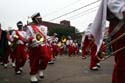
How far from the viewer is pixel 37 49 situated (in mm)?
11836

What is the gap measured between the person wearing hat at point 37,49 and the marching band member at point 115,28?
17.9ft

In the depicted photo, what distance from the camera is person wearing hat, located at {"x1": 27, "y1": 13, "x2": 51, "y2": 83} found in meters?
11.7

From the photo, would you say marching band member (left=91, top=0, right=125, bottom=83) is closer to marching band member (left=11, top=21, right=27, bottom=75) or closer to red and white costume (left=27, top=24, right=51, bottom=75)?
red and white costume (left=27, top=24, right=51, bottom=75)

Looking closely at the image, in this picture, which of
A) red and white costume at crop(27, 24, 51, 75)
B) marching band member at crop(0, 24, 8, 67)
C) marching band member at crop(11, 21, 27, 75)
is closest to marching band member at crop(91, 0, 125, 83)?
red and white costume at crop(27, 24, 51, 75)

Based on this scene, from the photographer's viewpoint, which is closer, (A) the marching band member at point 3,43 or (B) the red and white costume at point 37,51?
(B) the red and white costume at point 37,51

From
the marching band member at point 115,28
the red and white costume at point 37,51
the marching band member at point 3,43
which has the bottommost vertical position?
the marching band member at point 3,43

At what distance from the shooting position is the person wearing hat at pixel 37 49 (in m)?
11.7

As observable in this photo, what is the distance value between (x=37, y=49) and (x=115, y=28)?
5.89 m

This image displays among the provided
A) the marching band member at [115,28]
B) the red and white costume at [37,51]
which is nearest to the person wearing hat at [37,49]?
the red and white costume at [37,51]

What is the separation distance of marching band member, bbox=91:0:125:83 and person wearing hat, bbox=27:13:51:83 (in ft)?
17.9

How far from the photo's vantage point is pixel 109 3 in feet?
20.6

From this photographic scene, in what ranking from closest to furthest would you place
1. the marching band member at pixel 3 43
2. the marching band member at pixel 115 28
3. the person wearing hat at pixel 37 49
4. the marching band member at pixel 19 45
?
the marching band member at pixel 115 28 < the person wearing hat at pixel 37 49 < the marching band member at pixel 19 45 < the marching band member at pixel 3 43

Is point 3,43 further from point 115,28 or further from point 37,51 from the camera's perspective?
point 115,28

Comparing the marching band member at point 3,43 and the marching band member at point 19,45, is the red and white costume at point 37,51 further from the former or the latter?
the marching band member at point 3,43
